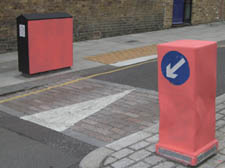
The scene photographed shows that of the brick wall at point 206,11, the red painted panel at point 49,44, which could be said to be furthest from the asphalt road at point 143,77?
the brick wall at point 206,11

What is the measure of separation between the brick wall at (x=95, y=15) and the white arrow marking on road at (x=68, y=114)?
6255mm

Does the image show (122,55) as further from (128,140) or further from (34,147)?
(34,147)

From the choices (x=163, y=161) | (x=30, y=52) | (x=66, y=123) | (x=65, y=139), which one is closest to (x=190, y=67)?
(x=163, y=161)

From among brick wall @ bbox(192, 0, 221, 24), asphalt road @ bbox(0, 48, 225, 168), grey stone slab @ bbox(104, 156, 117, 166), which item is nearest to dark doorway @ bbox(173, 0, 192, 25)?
brick wall @ bbox(192, 0, 221, 24)

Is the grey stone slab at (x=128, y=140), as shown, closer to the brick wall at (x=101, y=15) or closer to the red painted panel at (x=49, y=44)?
the red painted panel at (x=49, y=44)

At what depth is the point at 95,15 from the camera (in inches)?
626

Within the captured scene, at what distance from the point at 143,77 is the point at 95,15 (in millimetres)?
6689

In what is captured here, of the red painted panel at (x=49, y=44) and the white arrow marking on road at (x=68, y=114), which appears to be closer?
the white arrow marking on road at (x=68, y=114)

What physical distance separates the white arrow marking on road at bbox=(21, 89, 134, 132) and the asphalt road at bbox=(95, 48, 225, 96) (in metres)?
1.36

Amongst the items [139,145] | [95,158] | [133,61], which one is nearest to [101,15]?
[133,61]

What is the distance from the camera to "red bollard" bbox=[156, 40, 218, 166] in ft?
15.7

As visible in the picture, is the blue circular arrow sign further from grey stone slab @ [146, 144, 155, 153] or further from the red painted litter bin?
the red painted litter bin

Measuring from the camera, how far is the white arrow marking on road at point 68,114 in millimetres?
6698

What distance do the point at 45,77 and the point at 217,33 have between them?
10.9 meters
